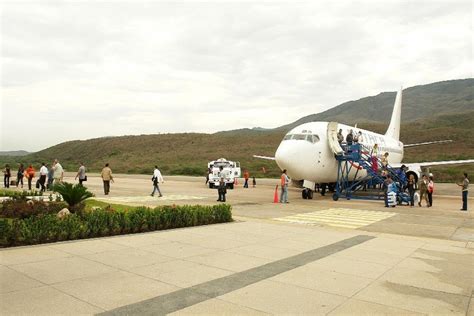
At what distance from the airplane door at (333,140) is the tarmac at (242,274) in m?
Answer: 11.7

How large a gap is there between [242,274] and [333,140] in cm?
1771

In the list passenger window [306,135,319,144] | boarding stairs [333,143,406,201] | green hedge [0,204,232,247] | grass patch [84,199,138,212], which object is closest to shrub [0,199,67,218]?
green hedge [0,204,232,247]

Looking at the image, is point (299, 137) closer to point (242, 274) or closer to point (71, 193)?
point (71, 193)

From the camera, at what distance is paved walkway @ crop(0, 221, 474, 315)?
5.29 m

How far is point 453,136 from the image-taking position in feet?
332

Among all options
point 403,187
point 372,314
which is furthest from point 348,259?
point 403,187

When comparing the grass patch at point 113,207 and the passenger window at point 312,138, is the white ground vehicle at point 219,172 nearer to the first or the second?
the passenger window at point 312,138

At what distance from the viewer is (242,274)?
6816 mm

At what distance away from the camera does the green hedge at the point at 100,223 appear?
862 centimetres

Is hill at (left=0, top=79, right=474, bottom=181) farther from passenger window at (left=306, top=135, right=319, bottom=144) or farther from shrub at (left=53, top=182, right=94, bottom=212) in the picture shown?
shrub at (left=53, top=182, right=94, bottom=212)

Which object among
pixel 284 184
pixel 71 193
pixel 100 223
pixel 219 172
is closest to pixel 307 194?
pixel 284 184

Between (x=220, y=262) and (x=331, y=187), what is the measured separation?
21.7m

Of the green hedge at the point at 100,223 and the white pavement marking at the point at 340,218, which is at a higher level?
the green hedge at the point at 100,223

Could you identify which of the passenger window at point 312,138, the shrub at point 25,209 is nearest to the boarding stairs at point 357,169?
the passenger window at point 312,138
